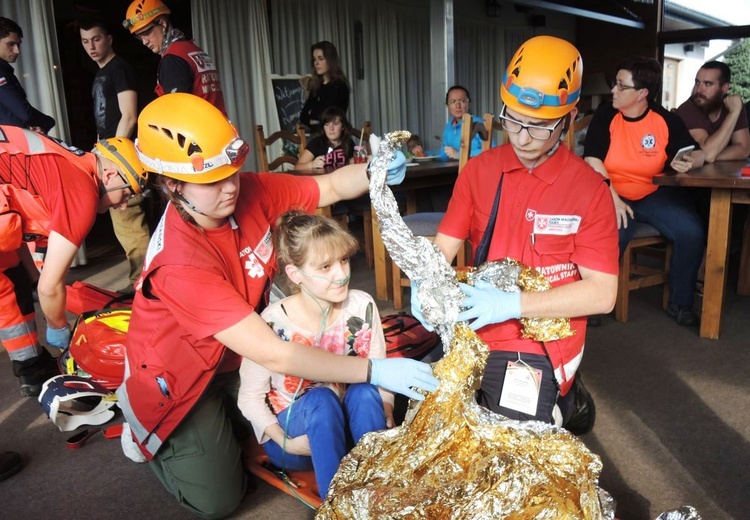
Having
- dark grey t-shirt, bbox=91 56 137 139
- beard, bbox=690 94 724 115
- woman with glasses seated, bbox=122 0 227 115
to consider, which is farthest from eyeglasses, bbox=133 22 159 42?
beard, bbox=690 94 724 115

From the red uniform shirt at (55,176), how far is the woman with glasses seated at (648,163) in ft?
7.84

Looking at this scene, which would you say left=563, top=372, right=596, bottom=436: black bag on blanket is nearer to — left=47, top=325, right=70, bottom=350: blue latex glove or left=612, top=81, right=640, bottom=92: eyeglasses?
left=612, top=81, right=640, bottom=92: eyeglasses

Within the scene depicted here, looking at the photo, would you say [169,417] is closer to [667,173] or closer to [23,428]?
[23,428]

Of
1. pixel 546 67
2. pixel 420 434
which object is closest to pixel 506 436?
pixel 420 434

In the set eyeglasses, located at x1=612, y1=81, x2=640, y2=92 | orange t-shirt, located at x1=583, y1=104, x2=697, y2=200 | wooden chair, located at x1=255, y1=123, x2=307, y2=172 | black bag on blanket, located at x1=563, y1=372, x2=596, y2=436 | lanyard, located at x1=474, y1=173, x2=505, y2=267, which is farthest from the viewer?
wooden chair, located at x1=255, y1=123, x2=307, y2=172

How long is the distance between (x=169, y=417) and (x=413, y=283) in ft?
2.79

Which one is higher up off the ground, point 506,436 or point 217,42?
point 217,42

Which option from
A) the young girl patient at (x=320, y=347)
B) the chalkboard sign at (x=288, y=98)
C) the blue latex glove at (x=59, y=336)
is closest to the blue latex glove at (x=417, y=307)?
the young girl patient at (x=320, y=347)

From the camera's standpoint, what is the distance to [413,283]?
1.37 metres

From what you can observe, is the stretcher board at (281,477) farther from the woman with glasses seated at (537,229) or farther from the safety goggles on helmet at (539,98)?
the safety goggles on helmet at (539,98)

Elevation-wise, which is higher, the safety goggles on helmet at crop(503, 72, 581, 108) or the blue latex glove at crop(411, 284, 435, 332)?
the safety goggles on helmet at crop(503, 72, 581, 108)

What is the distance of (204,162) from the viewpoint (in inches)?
56.6

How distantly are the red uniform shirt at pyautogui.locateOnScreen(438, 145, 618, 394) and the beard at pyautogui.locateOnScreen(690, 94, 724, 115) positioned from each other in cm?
263

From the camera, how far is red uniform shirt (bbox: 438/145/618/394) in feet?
5.10
